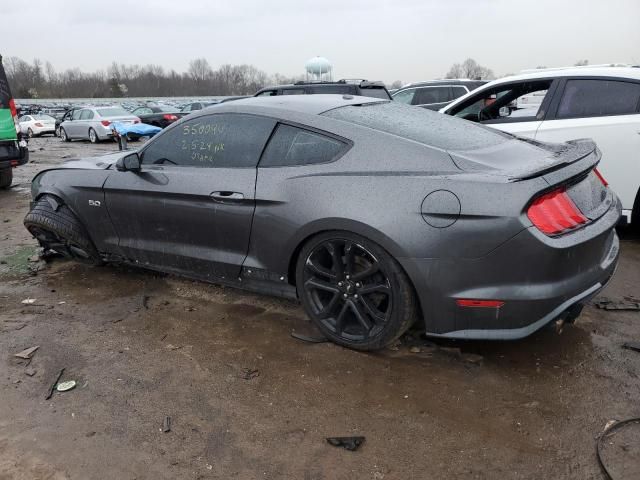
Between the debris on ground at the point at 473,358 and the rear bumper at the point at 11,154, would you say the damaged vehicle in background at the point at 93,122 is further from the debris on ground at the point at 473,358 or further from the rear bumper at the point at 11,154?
the debris on ground at the point at 473,358

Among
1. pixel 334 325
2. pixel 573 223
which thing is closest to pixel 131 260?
pixel 334 325

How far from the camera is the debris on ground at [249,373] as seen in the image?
2.88m

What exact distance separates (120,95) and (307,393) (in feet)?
300

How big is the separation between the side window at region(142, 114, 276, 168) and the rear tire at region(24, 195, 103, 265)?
977mm

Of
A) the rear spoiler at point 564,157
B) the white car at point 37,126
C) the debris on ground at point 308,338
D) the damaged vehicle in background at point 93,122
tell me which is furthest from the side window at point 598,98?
the white car at point 37,126

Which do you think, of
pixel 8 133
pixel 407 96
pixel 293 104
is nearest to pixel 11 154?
pixel 8 133

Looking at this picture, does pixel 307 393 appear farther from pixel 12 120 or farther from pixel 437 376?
pixel 12 120

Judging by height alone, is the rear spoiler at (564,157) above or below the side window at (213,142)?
below

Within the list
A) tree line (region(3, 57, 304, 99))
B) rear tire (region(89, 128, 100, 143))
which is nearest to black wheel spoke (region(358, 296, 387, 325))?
rear tire (region(89, 128, 100, 143))

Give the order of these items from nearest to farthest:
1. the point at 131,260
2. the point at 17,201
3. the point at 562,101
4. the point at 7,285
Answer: the point at 131,260
the point at 7,285
the point at 562,101
the point at 17,201

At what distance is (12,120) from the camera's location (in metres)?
8.50

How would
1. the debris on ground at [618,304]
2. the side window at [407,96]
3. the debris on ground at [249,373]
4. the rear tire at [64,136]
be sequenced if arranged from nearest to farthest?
the debris on ground at [249,373] → the debris on ground at [618,304] → the side window at [407,96] → the rear tire at [64,136]

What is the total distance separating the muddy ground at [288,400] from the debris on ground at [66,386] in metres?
0.05

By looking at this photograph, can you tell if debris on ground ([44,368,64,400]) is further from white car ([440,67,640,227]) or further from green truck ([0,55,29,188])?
green truck ([0,55,29,188])
